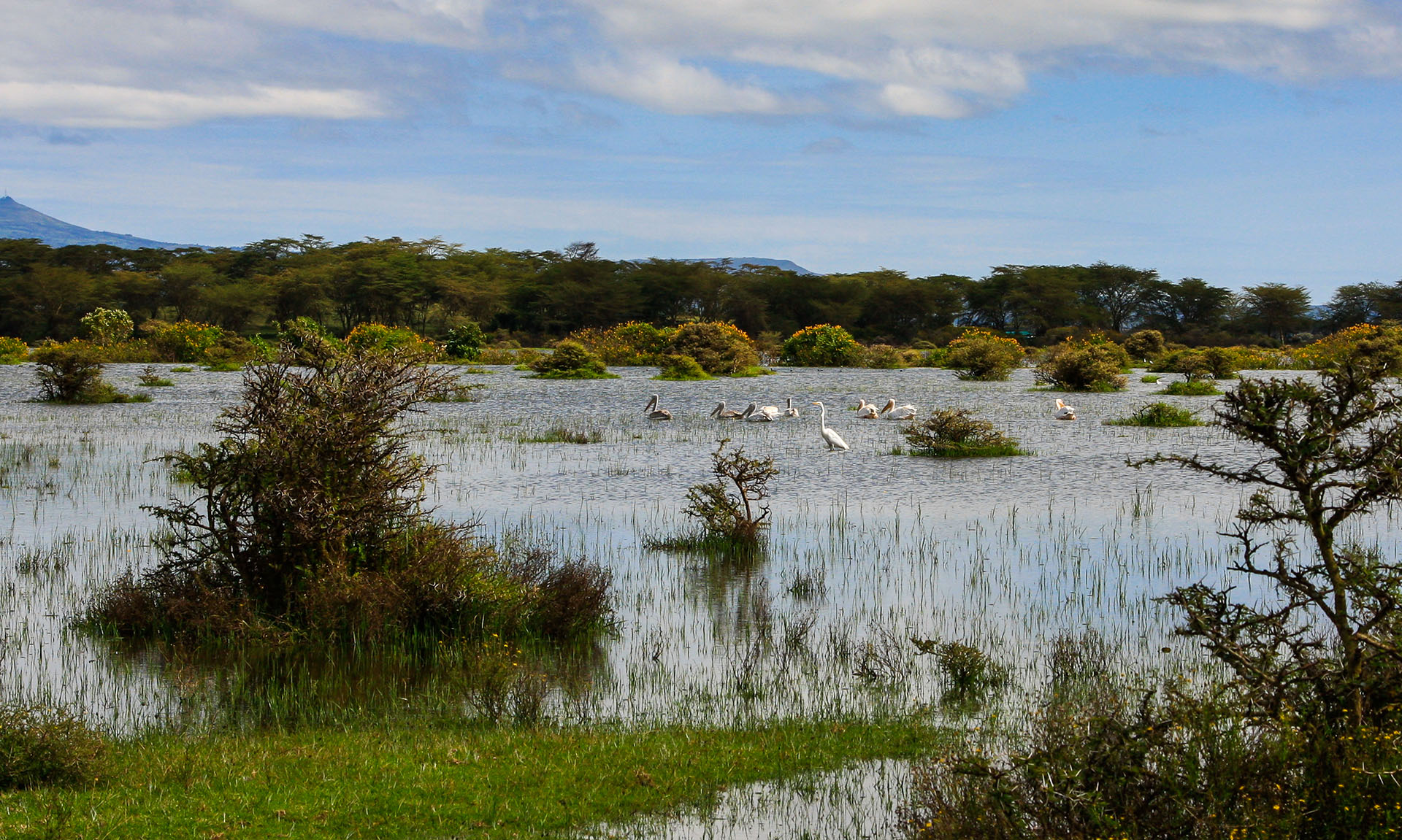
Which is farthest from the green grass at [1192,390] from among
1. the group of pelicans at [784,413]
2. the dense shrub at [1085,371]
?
the group of pelicans at [784,413]

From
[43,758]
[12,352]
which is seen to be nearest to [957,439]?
[43,758]

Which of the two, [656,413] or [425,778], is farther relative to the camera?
[656,413]

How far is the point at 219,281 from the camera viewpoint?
83.0 m

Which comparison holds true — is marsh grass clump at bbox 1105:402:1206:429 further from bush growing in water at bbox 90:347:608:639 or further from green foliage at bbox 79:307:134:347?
green foliage at bbox 79:307:134:347

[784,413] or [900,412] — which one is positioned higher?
[900,412]

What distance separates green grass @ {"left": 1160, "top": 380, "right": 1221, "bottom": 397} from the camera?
3550 cm

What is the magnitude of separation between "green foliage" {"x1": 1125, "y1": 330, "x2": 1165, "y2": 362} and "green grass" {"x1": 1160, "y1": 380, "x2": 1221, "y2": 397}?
73.7 ft

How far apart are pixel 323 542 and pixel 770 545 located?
5603 millimetres

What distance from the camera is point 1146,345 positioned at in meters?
58.8

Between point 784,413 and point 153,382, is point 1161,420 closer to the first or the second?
point 784,413

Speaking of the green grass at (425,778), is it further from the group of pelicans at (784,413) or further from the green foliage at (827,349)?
the green foliage at (827,349)

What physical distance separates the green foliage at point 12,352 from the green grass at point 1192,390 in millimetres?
45409

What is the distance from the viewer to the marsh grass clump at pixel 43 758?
5.65 m

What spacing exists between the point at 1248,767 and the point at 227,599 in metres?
7.30
